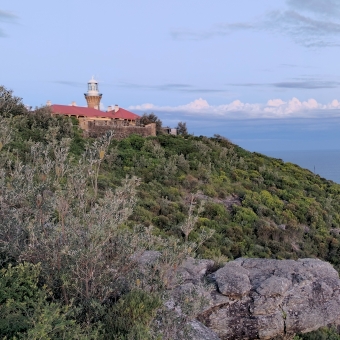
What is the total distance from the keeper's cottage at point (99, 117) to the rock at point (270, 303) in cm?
1946

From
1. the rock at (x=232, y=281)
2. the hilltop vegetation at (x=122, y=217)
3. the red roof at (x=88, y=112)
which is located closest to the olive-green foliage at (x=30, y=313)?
the hilltop vegetation at (x=122, y=217)

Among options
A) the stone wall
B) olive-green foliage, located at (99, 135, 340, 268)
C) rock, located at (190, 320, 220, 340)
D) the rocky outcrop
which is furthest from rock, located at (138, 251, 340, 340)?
the stone wall

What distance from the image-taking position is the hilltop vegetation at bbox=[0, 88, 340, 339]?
514 cm

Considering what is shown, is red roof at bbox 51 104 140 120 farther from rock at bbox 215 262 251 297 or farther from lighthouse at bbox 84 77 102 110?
rock at bbox 215 262 251 297

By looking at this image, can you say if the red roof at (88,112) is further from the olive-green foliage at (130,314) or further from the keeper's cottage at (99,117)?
the olive-green foliage at (130,314)

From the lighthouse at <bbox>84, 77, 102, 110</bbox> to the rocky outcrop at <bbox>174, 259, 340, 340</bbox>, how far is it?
31.5 m

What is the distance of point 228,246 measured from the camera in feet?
50.6

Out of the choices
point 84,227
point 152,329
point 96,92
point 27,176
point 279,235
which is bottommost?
point 279,235

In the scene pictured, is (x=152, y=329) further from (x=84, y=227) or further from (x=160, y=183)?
(x=160, y=183)

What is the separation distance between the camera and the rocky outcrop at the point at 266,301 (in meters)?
7.97

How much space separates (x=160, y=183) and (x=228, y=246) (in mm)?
6581

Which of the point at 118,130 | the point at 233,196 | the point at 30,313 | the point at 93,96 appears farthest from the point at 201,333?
the point at 93,96

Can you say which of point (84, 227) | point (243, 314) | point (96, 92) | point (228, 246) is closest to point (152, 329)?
point (84, 227)

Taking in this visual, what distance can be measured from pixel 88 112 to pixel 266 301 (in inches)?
1095
